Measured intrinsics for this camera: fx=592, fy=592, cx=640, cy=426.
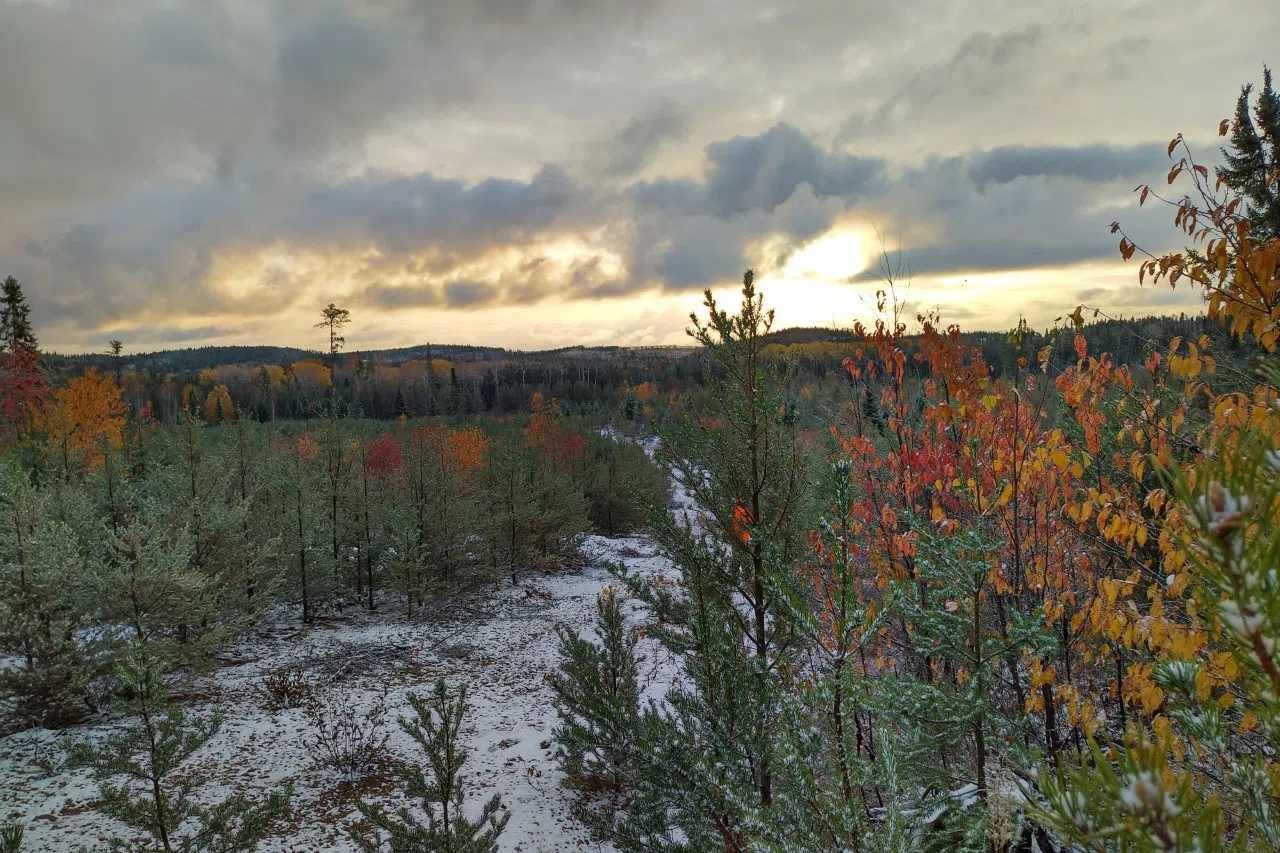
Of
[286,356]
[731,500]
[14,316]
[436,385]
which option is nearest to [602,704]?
[731,500]

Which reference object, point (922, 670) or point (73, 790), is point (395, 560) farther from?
point (922, 670)

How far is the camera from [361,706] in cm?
1007

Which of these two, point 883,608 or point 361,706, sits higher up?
point 883,608

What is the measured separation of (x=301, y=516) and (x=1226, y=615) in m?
16.3

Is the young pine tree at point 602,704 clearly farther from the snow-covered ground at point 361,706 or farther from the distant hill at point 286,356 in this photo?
the distant hill at point 286,356

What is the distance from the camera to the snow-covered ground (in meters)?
6.94

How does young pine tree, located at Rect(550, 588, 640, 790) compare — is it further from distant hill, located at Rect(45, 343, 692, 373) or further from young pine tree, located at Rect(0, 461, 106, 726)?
distant hill, located at Rect(45, 343, 692, 373)

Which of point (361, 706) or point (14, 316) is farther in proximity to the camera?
point (14, 316)

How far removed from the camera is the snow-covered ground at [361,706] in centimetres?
694

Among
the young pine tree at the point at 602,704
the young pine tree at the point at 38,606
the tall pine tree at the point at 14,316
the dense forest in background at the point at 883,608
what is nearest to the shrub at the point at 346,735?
the dense forest in background at the point at 883,608

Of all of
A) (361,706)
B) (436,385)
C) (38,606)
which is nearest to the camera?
(38,606)

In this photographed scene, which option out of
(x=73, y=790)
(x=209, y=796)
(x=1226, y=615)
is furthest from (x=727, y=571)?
(x=73, y=790)

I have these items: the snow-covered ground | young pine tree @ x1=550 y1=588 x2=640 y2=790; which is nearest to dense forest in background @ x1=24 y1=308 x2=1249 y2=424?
the snow-covered ground

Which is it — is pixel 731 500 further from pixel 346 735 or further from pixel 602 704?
pixel 346 735
